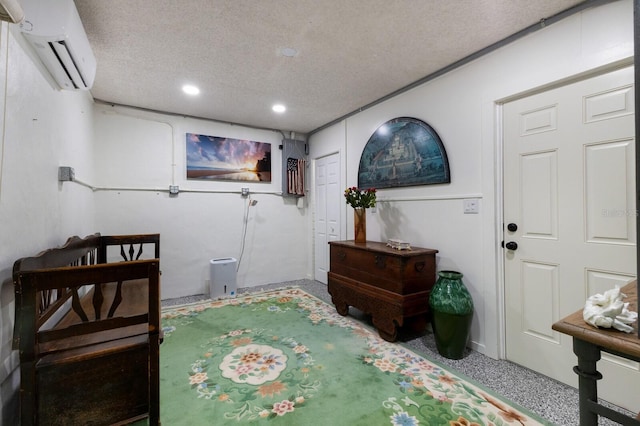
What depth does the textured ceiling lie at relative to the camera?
5.83ft

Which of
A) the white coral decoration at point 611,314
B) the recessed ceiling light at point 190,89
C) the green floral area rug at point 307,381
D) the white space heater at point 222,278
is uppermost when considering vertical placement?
the recessed ceiling light at point 190,89

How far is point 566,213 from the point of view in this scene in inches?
72.8

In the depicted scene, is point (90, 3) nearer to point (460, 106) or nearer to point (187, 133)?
point (187, 133)

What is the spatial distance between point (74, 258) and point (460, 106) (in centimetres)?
320

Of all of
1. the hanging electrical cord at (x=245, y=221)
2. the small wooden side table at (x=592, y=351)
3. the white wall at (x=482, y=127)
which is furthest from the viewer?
the hanging electrical cord at (x=245, y=221)

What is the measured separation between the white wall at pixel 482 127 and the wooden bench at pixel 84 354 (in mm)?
2288

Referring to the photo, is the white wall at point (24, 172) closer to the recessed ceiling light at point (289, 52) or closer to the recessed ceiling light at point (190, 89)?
the recessed ceiling light at point (190, 89)

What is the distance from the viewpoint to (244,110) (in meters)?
3.58

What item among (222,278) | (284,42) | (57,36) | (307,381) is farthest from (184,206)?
(307,381)

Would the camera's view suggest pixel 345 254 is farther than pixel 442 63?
Yes

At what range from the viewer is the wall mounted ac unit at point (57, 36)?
1.45 m

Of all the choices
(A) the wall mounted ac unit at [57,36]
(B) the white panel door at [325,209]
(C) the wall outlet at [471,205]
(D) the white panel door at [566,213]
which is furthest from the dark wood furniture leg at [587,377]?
(B) the white panel door at [325,209]

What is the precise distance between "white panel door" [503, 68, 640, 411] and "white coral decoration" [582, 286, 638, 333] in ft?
3.70

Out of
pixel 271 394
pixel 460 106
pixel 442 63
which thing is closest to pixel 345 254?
pixel 271 394
